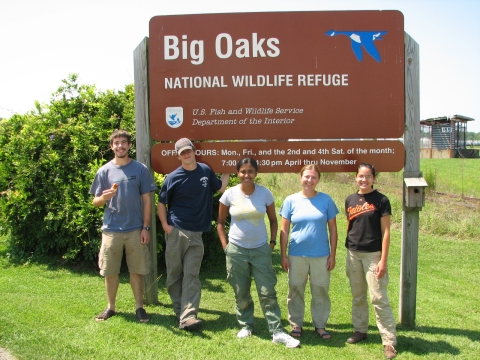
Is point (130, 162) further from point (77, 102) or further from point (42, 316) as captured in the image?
point (77, 102)

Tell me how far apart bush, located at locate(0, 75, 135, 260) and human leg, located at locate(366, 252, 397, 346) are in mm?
3526

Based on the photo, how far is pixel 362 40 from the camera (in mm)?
4801

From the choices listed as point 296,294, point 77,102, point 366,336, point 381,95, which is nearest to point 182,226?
point 296,294

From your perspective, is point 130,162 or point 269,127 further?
point 269,127

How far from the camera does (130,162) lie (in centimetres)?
460

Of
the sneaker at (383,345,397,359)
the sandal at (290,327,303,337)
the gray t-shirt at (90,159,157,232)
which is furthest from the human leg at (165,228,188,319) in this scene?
the sneaker at (383,345,397,359)

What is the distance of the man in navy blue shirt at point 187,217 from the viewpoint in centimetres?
445

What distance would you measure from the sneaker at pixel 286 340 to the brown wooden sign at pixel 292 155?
1.66 m

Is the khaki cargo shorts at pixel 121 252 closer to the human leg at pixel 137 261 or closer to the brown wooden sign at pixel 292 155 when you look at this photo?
the human leg at pixel 137 261

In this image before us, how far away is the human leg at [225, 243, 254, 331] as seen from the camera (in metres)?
4.27

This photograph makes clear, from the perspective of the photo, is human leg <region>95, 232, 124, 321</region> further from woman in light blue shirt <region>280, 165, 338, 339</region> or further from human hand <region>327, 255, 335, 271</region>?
human hand <region>327, 255, 335, 271</region>

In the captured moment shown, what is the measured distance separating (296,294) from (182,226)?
4.24ft

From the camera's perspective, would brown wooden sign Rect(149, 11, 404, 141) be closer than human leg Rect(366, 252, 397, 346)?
No

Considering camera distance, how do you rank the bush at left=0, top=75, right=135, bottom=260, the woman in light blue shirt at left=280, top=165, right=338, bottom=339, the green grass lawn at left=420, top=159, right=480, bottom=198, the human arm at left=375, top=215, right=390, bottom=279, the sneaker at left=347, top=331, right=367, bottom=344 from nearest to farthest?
the human arm at left=375, top=215, right=390, bottom=279
the woman in light blue shirt at left=280, top=165, right=338, bottom=339
the sneaker at left=347, top=331, right=367, bottom=344
the bush at left=0, top=75, right=135, bottom=260
the green grass lawn at left=420, top=159, right=480, bottom=198
